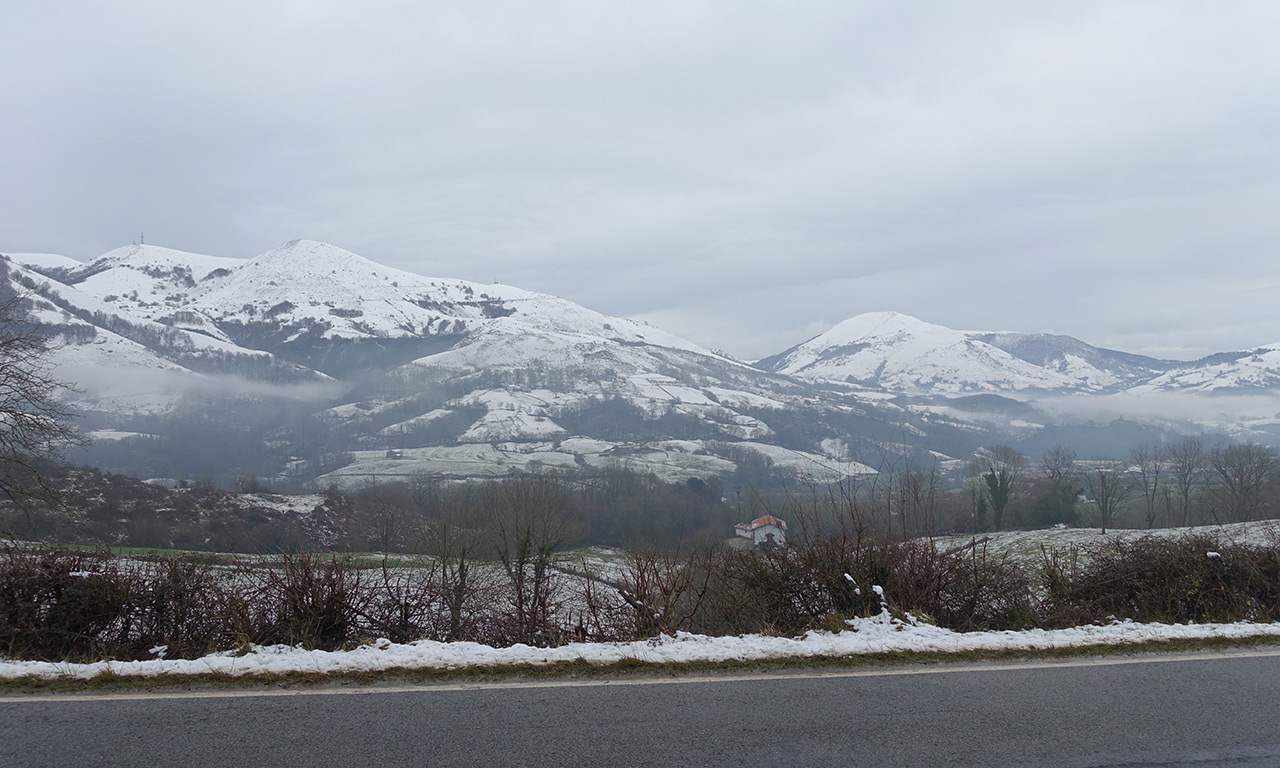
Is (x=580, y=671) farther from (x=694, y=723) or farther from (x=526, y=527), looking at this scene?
(x=526, y=527)

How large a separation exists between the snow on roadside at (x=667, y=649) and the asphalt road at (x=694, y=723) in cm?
52

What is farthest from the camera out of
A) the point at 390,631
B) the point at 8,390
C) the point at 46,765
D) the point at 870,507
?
the point at 8,390

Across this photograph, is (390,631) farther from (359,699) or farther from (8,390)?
(8,390)

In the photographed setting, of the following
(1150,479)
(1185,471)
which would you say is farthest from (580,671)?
(1150,479)

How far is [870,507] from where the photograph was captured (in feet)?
37.1

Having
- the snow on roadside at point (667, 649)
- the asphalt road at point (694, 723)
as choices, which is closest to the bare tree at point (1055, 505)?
the snow on roadside at point (667, 649)

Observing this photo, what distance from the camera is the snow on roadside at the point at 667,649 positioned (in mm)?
7164

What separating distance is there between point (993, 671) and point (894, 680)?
1.15 m

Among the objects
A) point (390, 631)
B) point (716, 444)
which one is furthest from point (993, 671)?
point (716, 444)

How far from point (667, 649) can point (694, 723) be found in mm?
1750

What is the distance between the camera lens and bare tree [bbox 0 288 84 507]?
1484 centimetres

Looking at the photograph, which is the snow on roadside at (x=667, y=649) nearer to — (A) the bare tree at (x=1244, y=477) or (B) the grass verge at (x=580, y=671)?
(B) the grass verge at (x=580, y=671)

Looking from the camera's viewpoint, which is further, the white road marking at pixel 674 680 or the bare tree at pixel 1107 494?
the bare tree at pixel 1107 494

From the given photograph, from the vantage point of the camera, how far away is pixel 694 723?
6.12 m
